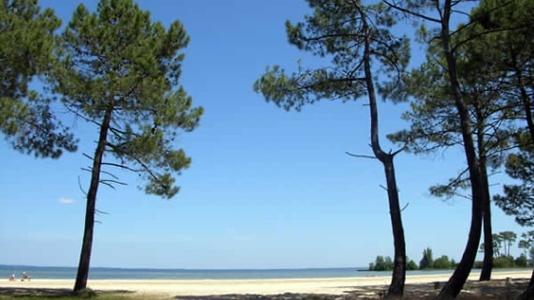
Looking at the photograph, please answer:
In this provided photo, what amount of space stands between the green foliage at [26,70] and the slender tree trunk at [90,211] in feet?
2.81

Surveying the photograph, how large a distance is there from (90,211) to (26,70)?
15.4 feet

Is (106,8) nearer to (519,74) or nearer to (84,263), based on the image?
(84,263)

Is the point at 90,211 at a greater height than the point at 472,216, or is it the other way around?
the point at 90,211

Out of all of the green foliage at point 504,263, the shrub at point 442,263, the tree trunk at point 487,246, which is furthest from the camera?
the shrub at point 442,263

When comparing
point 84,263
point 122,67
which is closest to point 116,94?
point 122,67

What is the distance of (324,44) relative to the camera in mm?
16750

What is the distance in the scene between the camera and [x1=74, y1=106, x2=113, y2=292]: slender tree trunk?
741 inches

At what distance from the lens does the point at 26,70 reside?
17.3 m

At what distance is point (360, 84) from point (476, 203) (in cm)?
532

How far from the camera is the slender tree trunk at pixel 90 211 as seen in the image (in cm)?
1883

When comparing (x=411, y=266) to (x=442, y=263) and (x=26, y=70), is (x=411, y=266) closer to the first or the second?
(x=442, y=263)

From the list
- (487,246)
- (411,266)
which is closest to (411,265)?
(411,266)

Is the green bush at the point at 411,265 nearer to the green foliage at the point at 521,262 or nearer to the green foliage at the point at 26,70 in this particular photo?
the green foliage at the point at 521,262

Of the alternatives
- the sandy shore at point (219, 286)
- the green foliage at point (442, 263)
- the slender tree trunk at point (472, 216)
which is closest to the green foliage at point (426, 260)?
the green foliage at point (442, 263)
